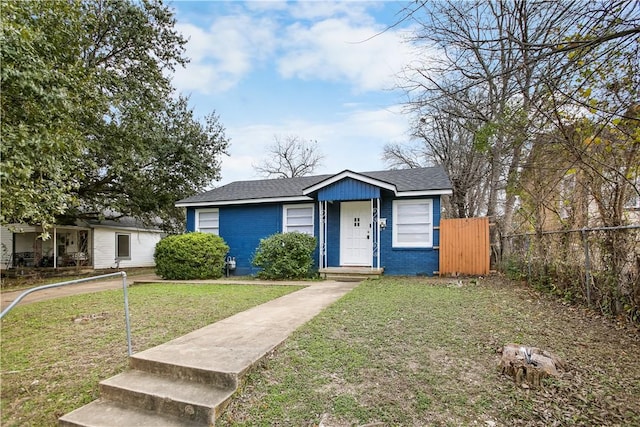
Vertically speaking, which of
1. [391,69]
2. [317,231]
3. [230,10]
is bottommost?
[317,231]

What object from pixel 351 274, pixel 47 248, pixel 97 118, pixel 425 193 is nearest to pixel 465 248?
pixel 425 193

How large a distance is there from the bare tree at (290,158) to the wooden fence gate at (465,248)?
2271cm

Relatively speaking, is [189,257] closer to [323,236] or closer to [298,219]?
[298,219]

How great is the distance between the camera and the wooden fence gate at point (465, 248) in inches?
388

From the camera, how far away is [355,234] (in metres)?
11.1

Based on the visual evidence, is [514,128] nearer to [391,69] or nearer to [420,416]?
[391,69]

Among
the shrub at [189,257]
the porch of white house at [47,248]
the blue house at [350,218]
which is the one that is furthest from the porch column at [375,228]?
the porch of white house at [47,248]

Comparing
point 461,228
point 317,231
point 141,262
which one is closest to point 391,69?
point 461,228

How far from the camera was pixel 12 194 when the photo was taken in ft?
15.8

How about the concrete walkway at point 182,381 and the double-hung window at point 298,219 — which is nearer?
the concrete walkway at point 182,381

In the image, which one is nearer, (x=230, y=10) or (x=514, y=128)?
(x=514, y=128)

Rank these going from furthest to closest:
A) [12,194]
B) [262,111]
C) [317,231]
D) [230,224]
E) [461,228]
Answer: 1. [262,111]
2. [230,224]
3. [317,231]
4. [461,228]
5. [12,194]

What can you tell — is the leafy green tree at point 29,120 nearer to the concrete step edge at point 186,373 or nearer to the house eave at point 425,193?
the concrete step edge at point 186,373

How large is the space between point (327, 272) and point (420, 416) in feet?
25.4
